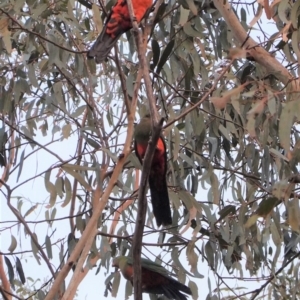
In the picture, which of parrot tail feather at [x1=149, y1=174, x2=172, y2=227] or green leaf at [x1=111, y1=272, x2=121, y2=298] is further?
green leaf at [x1=111, y1=272, x2=121, y2=298]

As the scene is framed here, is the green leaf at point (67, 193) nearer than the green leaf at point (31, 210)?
Yes

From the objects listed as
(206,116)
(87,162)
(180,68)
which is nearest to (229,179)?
(206,116)

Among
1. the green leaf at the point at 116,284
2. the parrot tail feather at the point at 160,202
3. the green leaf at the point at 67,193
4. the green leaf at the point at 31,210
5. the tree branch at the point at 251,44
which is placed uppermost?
A: the tree branch at the point at 251,44

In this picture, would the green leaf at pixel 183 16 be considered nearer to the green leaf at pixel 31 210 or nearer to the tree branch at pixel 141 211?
the green leaf at pixel 31 210

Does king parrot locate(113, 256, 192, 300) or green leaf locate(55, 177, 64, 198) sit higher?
green leaf locate(55, 177, 64, 198)

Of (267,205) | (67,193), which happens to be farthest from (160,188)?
(267,205)

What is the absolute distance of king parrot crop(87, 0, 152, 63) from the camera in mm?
2385

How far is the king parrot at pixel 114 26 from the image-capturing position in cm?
238

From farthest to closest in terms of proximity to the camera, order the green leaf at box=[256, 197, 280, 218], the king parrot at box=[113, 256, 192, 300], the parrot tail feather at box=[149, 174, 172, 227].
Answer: the king parrot at box=[113, 256, 192, 300] < the parrot tail feather at box=[149, 174, 172, 227] < the green leaf at box=[256, 197, 280, 218]

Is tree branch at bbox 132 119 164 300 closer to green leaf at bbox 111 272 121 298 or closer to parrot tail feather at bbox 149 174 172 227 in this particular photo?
parrot tail feather at bbox 149 174 172 227

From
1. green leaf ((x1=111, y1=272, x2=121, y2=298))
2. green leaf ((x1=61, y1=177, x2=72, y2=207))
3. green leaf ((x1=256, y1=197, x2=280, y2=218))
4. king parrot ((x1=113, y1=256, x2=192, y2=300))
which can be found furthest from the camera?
king parrot ((x1=113, y1=256, x2=192, y2=300))

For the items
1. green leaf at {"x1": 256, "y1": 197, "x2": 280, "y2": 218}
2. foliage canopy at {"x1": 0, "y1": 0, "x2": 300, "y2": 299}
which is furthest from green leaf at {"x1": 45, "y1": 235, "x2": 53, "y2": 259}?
green leaf at {"x1": 256, "y1": 197, "x2": 280, "y2": 218}

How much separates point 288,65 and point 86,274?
1.41 metres

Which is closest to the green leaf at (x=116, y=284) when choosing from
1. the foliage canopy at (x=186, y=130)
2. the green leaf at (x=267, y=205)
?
the foliage canopy at (x=186, y=130)
